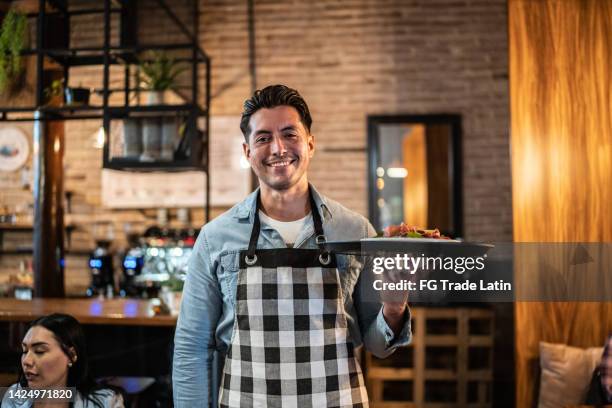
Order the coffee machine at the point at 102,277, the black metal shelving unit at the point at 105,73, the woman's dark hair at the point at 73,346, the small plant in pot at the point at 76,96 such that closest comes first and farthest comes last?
the woman's dark hair at the point at 73,346 < the black metal shelving unit at the point at 105,73 < the small plant in pot at the point at 76,96 < the coffee machine at the point at 102,277

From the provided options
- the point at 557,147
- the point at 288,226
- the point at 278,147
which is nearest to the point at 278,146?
the point at 278,147

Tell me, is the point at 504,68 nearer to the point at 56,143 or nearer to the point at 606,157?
the point at 606,157

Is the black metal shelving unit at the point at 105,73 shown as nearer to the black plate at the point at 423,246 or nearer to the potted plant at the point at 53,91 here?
the potted plant at the point at 53,91

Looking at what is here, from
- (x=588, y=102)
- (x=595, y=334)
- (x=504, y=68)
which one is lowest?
(x=595, y=334)

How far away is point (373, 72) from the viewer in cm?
571

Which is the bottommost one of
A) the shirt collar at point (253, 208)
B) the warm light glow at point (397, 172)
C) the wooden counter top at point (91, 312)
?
the wooden counter top at point (91, 312)

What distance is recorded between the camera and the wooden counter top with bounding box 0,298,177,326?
2.86 metres

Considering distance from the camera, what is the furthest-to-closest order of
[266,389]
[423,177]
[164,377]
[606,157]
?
[423,177]
[164,377]
[606,157]
[266,389]

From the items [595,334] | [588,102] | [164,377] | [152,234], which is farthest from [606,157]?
[152,234]

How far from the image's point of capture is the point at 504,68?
5.60 metres

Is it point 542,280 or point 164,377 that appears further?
point 164,377

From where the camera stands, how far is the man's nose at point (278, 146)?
167 cm

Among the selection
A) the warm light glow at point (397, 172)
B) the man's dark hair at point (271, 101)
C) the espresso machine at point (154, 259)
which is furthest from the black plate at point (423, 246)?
the warm light glow at point (397, 172)

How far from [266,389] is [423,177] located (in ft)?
13.5
